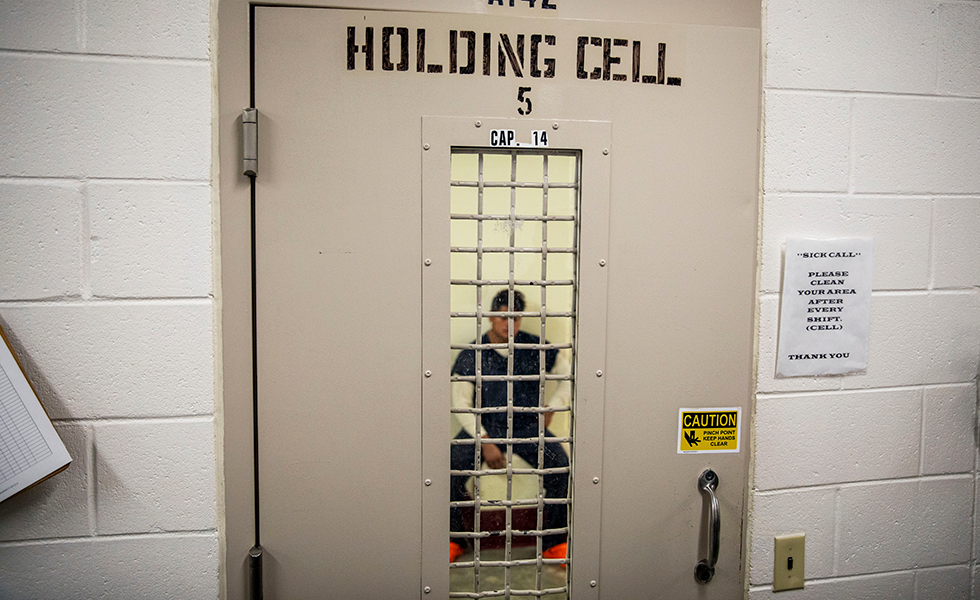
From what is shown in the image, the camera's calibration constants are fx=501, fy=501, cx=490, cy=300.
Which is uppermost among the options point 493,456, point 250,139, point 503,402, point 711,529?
point 250,139

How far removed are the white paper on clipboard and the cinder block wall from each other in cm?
143

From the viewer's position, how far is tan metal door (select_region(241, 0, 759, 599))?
3.24 ft

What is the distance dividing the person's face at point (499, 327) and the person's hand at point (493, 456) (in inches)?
8.9

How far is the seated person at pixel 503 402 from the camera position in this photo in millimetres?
1053

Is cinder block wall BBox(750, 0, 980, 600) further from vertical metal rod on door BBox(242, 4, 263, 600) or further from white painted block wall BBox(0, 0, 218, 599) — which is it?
white painted block wall BBox(0, 0, 218, 599)

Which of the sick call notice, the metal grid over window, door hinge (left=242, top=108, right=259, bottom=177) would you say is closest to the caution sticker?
the sick call notice

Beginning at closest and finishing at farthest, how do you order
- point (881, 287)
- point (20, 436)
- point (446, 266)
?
point (20, 436)
point (446, 266)
point (881, 287)

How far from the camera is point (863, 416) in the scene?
1161mm

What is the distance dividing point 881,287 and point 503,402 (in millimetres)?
901

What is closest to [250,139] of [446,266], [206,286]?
[206,286]

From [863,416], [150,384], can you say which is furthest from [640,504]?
[150,384]

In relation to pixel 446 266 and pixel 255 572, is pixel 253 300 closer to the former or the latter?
pixel 446 266

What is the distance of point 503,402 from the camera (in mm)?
1062

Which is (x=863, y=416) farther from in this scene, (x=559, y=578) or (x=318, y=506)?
(x=318, y=506)
